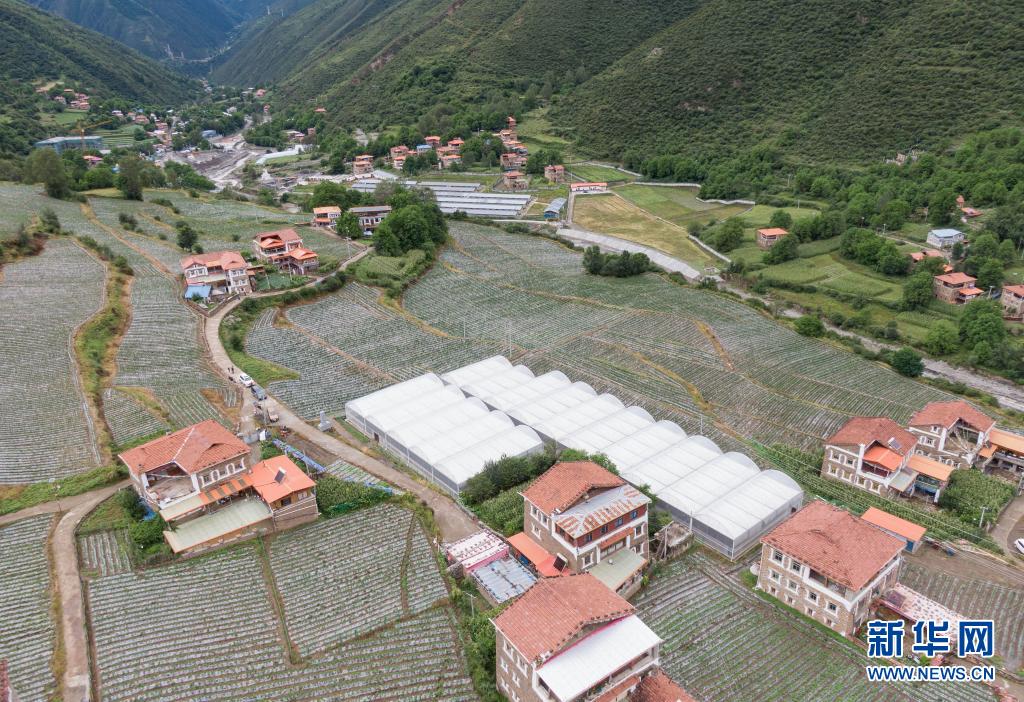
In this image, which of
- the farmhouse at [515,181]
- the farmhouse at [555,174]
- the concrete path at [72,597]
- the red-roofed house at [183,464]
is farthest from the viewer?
the farmhouse at [555,174]

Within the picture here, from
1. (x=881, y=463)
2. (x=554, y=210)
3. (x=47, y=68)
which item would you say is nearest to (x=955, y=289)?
(x=881, y=463)

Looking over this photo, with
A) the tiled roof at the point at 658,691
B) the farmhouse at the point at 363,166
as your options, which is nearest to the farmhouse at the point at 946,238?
the tiled roof at the point at 658,691

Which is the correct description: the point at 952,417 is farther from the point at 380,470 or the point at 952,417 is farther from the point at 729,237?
the point at 729,237

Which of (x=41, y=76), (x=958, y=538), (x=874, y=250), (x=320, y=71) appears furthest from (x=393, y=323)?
(x=320, y=71)

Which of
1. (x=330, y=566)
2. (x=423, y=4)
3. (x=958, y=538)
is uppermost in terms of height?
(x=423, y=4)

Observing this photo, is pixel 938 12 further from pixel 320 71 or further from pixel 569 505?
pixel 320 71

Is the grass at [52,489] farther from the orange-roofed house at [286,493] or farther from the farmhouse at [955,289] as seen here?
the farmhouse at [955,289]
